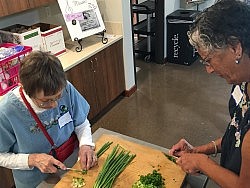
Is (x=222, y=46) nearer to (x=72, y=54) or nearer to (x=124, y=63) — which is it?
(x=72, y=54)

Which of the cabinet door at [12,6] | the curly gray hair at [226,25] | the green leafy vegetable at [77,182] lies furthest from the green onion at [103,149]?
the cabinet door at [12,6]

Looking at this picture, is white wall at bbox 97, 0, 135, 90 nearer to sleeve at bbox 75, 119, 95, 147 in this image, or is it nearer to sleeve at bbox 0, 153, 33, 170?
sleeve at bbox 75, 119, 95, 147

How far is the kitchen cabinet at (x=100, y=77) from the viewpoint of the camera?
110 inches

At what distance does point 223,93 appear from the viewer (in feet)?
11.8

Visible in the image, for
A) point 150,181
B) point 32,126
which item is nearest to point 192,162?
point 150,181

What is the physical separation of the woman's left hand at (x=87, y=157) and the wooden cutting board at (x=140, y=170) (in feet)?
0.08

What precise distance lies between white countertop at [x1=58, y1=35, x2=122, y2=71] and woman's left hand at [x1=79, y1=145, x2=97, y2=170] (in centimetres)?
126

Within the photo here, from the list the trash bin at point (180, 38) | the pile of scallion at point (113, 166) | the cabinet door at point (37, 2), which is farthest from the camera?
the trash bin at point (180, 38)

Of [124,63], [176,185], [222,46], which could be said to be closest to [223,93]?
[124,63]

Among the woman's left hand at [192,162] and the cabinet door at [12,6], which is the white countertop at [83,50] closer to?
the cabinet door at [12,6]

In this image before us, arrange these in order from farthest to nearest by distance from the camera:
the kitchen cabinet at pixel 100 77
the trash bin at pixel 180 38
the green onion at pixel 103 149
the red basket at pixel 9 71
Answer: the trash bin at pixel 180 38
the kitchen cabinet at pixel 100 77
the red basket at pixel 9 71
the green onion at pixel 103 149

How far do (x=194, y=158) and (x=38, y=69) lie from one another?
0.74 m

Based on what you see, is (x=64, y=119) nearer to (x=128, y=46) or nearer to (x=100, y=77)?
(x=100, y=77)

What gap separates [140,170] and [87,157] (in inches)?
10.5
